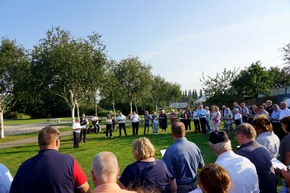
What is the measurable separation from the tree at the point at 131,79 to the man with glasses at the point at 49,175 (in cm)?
3379

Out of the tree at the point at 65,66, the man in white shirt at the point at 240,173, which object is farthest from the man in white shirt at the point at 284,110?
the tree at the point at 65,66

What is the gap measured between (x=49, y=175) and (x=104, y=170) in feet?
3.01

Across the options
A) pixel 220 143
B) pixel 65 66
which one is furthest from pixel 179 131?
pixel 65 66

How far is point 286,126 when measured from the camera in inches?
187

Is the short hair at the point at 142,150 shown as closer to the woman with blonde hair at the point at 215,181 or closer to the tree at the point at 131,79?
the woman with blonde hair at the point at 215,181

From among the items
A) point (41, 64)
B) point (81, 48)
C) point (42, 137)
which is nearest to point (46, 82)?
point (41, 64)

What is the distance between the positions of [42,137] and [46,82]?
753 inches

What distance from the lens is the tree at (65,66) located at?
2041 cm

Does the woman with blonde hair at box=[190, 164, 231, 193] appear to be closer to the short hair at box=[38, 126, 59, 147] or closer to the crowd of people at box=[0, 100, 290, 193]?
the crowd of people at box=[0, 100, 290, 193]

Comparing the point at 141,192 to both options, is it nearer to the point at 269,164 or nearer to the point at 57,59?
the point at 269,164

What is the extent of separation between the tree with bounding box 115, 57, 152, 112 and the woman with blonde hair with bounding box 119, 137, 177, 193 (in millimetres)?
33688

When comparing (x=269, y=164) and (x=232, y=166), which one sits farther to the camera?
(x=269, y=164)

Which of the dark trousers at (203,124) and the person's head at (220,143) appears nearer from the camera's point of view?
the person's head at (220,143)

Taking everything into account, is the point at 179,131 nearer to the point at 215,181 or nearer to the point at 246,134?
the point at 246,134
